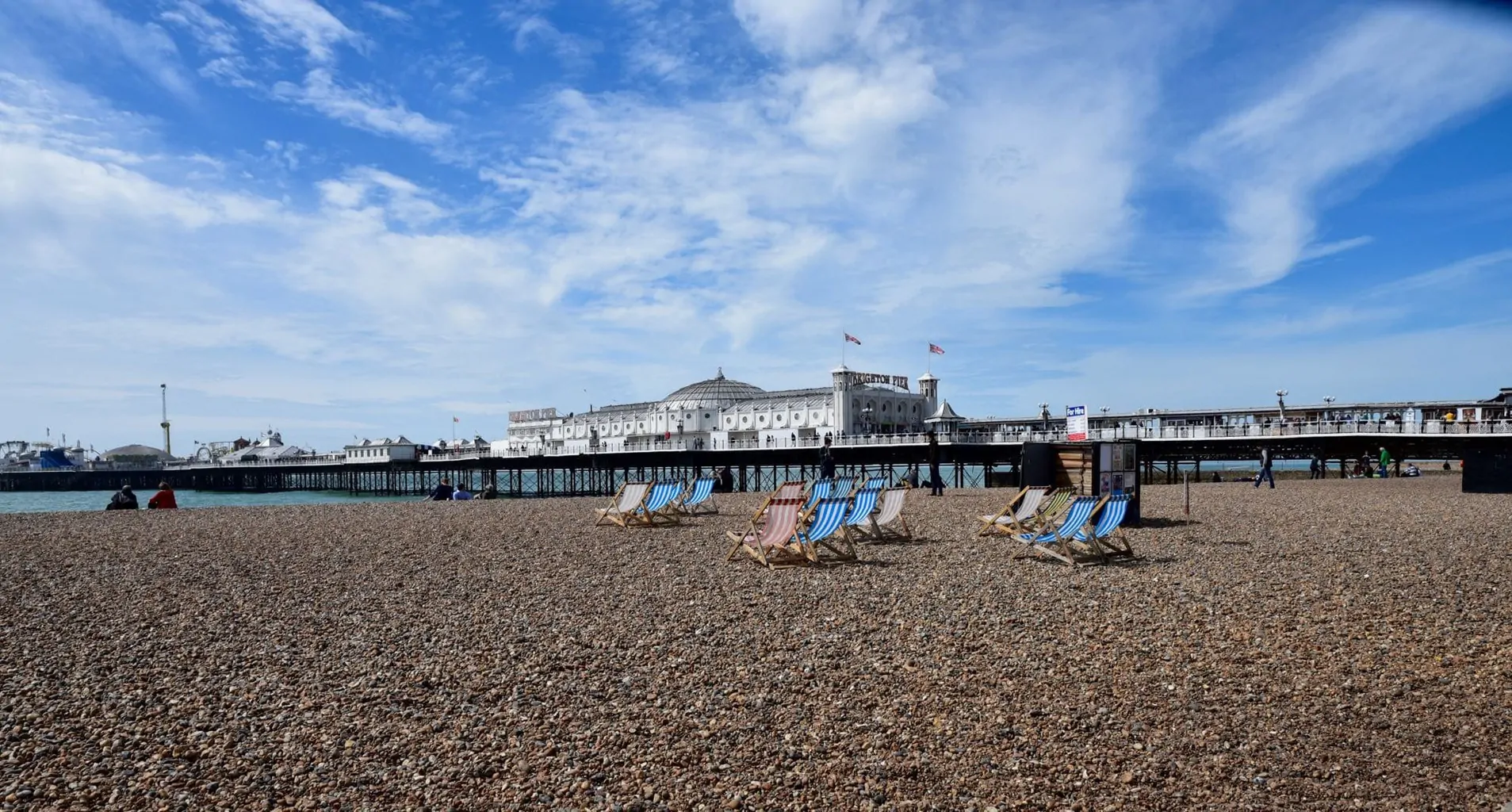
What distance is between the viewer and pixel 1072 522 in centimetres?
950

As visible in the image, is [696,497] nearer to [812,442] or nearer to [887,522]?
[887,522]

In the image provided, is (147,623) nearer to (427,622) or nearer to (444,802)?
(427,622)

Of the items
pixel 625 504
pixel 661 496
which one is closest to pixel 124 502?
pixel 625 504

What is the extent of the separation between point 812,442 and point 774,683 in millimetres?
44535

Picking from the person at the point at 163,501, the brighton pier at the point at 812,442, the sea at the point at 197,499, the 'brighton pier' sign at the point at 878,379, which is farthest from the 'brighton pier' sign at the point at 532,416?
the person at the point at 163,501

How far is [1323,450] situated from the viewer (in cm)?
3400

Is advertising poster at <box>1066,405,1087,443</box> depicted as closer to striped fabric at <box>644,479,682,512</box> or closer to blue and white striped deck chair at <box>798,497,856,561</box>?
blue and white striped deck chair at <box>798,497,856,561</box>

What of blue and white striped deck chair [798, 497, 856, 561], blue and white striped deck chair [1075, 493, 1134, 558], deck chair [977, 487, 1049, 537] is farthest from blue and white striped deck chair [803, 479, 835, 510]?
blue and white striped deck chair [1075, 493, 1134, 558]

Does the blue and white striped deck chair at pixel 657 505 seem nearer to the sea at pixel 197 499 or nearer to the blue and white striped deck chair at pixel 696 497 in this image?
the blue and white striped deck chair at pixel 696 497

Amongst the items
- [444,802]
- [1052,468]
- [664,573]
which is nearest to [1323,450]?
[1052,468]

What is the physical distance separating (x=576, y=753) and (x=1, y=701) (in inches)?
137

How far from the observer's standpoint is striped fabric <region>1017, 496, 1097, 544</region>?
939cm

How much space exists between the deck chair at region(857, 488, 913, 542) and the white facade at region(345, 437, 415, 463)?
62.6 meters

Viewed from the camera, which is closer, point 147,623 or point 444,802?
point 444,802
